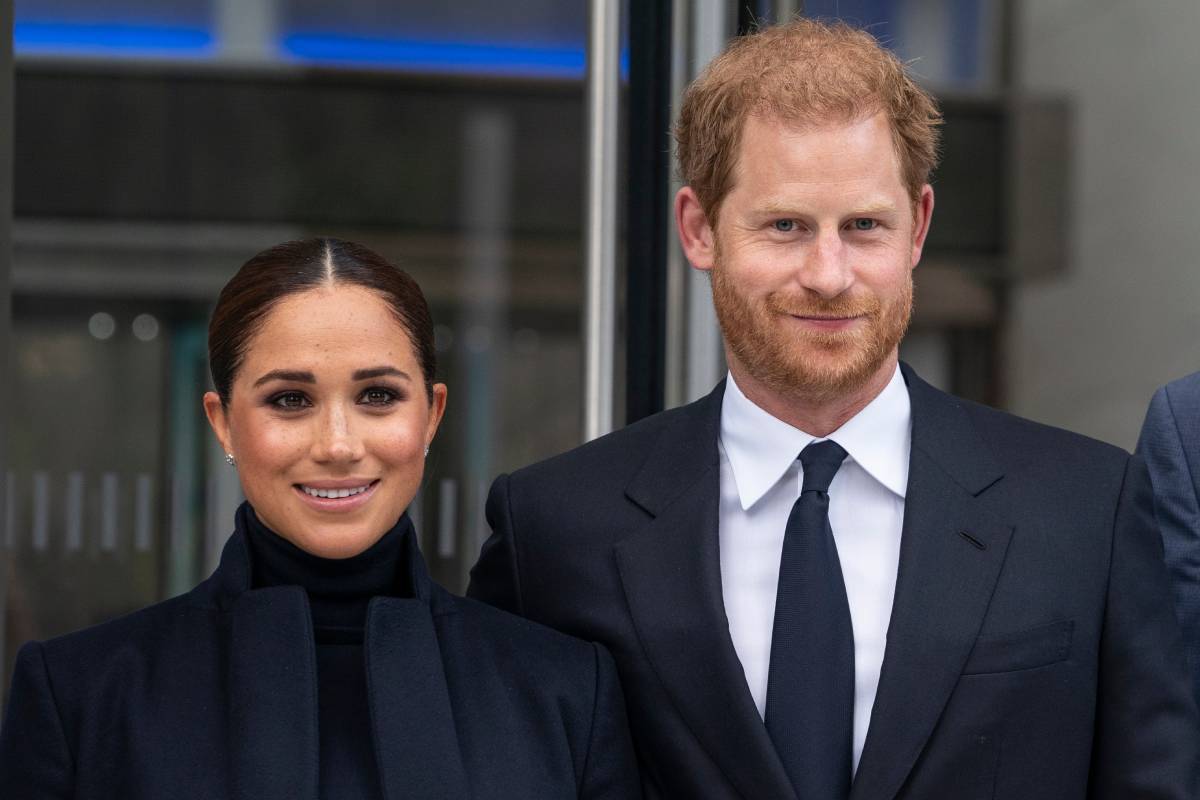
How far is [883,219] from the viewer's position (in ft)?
7.01

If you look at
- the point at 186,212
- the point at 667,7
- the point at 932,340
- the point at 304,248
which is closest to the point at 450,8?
the point at 186,212

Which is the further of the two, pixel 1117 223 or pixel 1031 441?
pixel 1117 223

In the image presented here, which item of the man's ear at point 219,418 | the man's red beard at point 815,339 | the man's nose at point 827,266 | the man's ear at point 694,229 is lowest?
the man's ear at point 219,418

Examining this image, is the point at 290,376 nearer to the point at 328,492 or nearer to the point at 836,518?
the point at 328,492

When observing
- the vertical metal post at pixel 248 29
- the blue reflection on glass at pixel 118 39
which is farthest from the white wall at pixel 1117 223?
the blue reflection on glass at pixel 118 39

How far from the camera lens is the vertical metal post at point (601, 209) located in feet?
10.8

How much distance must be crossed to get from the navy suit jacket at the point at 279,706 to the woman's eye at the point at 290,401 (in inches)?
7.2

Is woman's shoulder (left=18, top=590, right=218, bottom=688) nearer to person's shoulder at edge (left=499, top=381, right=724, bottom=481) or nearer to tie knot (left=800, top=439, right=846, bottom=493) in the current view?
person's shoulder at edge (left=499, top=381, right=724, bottom=481)

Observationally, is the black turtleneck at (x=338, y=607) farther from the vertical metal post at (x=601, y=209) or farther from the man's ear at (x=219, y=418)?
the vertical metal post at (x=601, y=209)

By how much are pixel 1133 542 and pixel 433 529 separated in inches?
112

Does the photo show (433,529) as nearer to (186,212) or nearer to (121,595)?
(121,595)

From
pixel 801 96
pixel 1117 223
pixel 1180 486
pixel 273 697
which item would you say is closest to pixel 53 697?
pixel 273 697

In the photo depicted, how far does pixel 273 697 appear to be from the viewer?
1991 millimetres

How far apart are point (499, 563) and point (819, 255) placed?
0.63 m
